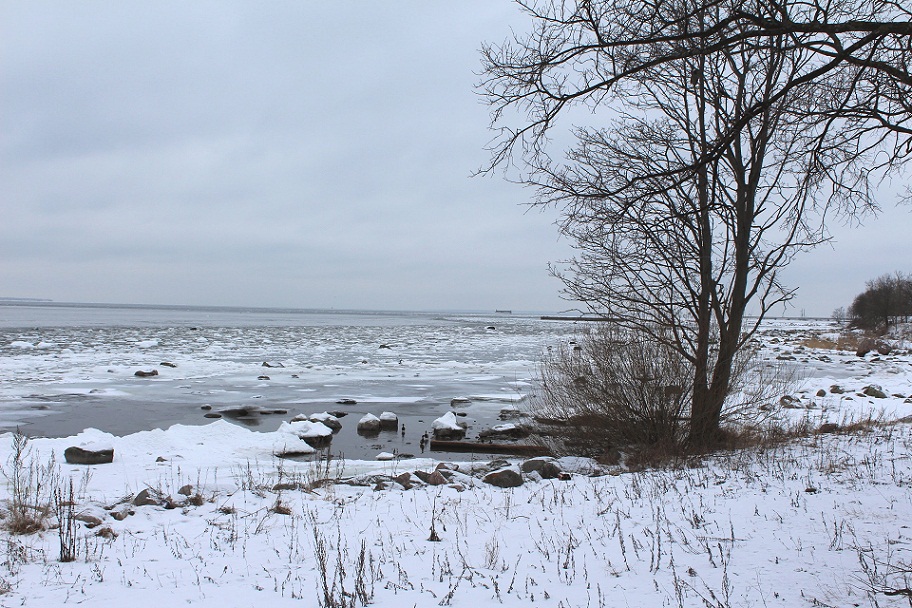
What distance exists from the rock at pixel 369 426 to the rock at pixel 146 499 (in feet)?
18.6

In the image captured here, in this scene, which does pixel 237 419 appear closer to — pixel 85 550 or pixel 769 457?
pixel 85 550

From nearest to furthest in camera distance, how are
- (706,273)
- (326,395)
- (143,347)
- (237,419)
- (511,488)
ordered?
(511,488) → (706,273) → (237,419) → (326,395) → (143,347)

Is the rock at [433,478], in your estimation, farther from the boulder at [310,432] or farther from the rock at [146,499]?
the boulder at [310,432]

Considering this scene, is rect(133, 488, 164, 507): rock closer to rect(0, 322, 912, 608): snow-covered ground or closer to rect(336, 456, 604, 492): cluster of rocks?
rect(0, 322, 912, 608): snow-covered ground

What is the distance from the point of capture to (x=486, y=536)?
17.3 feet

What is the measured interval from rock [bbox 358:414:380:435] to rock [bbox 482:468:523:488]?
196 inches

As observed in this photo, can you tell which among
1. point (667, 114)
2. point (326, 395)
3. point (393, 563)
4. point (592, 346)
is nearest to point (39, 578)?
point (393, 563)

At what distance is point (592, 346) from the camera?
904 cm

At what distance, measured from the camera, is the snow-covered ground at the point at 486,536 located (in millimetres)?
3885

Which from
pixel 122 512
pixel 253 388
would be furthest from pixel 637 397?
pixel 253 388

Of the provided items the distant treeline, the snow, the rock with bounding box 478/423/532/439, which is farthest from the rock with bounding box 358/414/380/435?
the distant treeline

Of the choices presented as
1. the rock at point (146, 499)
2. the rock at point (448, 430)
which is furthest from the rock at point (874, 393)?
the rock at point (146, 499)

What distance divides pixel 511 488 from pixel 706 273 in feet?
13.9

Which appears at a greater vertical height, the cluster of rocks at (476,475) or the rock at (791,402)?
the rock at (791,402)
